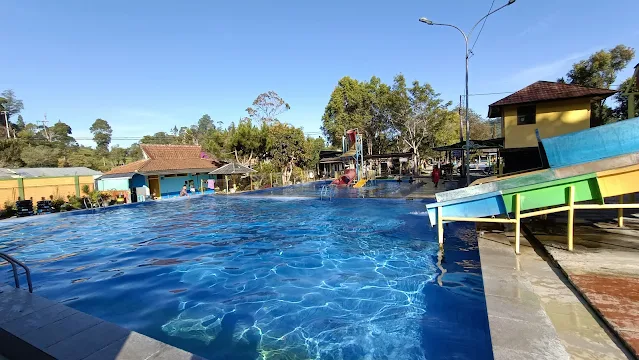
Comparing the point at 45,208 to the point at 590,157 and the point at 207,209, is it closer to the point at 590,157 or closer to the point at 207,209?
the point at 207,209

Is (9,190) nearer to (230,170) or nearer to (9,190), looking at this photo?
(9,190)

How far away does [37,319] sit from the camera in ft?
11.7

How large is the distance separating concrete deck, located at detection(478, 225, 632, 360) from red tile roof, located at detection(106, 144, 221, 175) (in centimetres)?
2653

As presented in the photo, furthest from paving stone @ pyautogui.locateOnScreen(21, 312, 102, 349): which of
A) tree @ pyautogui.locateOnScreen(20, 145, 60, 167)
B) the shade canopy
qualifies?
tree @ pyautogui.locateOnScreen(20, 145, 60, 167)

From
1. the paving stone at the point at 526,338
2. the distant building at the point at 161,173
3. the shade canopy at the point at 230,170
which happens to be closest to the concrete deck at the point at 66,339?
the paving stone at the point at 526,338

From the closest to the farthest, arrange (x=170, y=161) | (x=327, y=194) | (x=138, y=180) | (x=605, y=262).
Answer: (x=605, y=262)
(x=327, y=194)
(x=138, y=180)
(x=170, y=161)

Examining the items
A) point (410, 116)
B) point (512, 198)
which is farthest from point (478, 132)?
point (512, 198)

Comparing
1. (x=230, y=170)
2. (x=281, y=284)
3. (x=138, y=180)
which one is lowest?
(x=281, y=284)

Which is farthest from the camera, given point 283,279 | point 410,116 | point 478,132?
point 478,132

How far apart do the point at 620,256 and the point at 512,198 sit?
1.74 m

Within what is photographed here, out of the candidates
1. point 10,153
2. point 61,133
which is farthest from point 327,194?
point 61,133

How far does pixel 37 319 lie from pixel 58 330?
60cm

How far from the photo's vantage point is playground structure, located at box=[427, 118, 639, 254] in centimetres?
539

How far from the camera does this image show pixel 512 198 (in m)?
5.97
